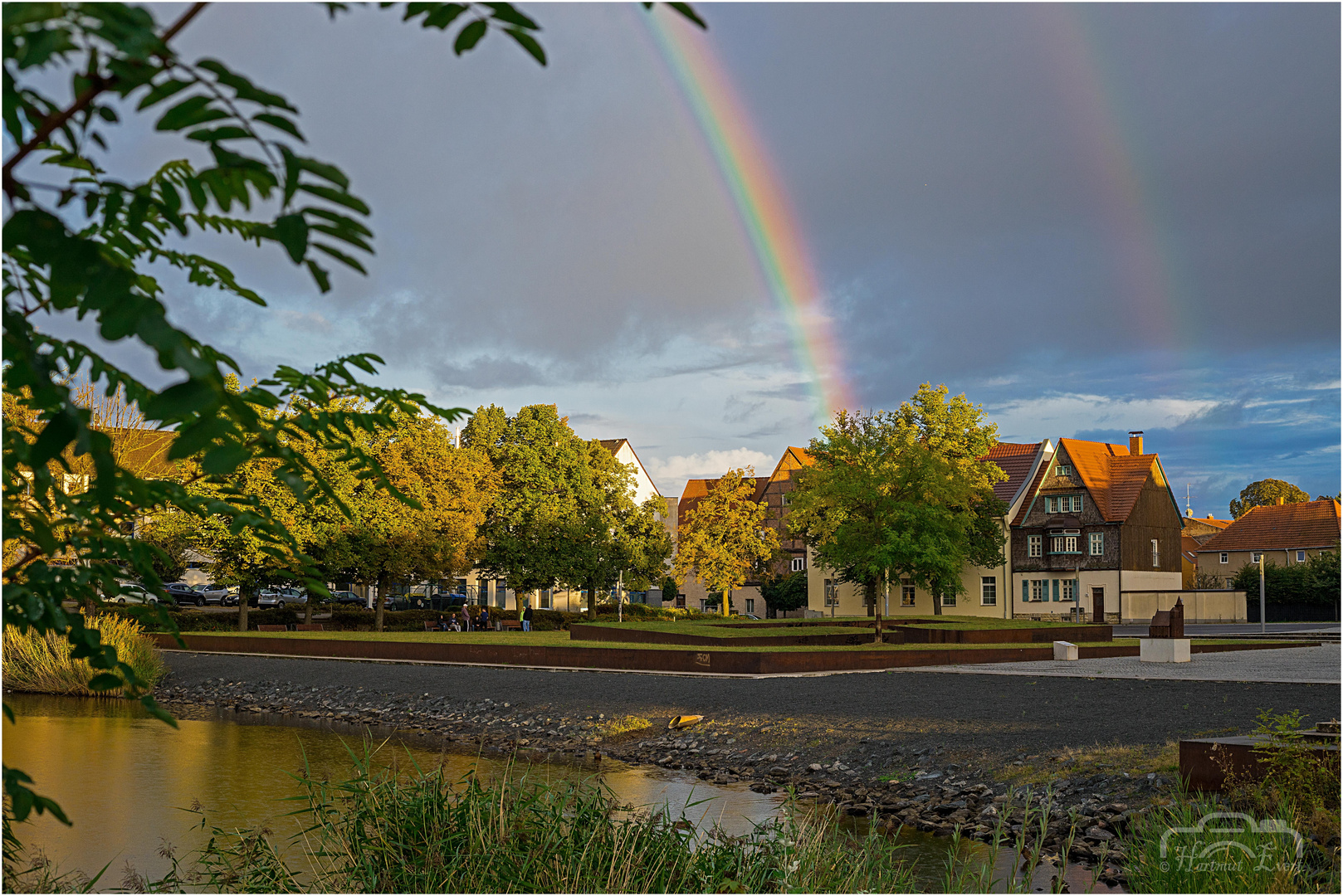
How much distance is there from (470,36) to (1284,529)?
97338 millimetres

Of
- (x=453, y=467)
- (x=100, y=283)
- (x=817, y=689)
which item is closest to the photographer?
(x=100, y=283)

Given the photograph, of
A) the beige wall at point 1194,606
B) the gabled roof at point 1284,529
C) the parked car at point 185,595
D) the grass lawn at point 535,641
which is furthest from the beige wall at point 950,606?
the parked car at point 185,595

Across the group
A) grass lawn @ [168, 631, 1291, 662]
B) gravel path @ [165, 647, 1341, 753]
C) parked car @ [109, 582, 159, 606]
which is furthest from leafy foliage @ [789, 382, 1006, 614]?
parked car @ [109, 582, 159, 606]

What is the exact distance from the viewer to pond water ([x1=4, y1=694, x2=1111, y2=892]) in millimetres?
11359

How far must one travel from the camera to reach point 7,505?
2.97 meters

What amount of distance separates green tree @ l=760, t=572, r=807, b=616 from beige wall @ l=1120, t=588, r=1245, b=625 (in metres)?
22.6

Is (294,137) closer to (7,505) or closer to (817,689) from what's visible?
(7,505)

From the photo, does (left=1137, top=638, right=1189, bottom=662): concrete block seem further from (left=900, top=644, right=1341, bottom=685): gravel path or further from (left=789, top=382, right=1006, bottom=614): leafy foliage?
(left=789, top=382, right=1006, bottom=614): leafy foliage

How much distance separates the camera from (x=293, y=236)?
6.88 ft

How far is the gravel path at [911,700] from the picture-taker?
53.6 feet

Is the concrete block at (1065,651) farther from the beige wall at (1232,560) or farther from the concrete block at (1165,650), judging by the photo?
the beige wall at (1232,560)

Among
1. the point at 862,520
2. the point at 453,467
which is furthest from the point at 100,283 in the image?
the point at 453,467

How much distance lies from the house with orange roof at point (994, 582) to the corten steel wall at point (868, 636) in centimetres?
2741

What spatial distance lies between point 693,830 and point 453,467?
45.7 metres
